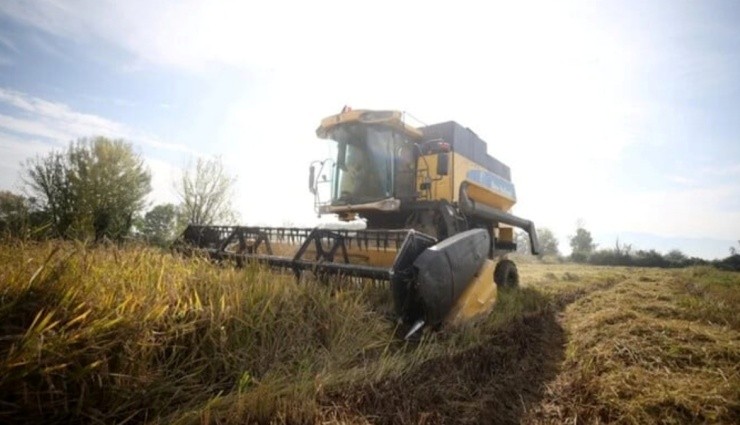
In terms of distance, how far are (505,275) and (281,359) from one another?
498 cm

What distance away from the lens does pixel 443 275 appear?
318 cm

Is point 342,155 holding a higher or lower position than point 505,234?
higher

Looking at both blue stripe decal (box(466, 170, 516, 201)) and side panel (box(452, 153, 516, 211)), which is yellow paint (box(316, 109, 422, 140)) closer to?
side panel (box(452, 153, 516, 211))

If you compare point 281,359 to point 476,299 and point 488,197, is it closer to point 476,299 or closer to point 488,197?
point 476,299

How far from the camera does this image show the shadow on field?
202 cm

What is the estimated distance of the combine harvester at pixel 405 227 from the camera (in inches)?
126

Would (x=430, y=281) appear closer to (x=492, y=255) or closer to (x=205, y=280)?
(x=205, y=280)

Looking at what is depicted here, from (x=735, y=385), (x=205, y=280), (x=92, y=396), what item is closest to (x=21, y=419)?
(x=92, y=396)

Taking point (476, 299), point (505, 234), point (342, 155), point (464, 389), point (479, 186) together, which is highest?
point (342, 155)

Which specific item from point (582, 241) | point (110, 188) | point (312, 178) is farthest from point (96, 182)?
point (582, 241)

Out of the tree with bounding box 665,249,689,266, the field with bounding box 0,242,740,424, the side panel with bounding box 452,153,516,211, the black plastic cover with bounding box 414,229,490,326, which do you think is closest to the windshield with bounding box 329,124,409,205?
the side panel with bounding box 452,153,516,211

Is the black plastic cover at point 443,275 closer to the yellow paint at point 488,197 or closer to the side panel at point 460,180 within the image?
the side panel at point 460,180

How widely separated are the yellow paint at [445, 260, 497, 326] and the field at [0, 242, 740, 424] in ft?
0.49

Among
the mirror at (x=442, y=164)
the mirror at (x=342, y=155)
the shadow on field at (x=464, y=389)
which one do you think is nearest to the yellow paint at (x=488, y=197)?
the mirror at (x=442, y=164)
